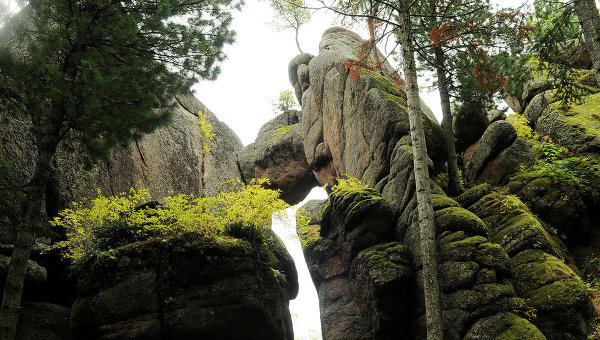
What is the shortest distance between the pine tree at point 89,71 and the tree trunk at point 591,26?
29.8 ft

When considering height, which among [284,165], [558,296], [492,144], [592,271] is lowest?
[558,296]

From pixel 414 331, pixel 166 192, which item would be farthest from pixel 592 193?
pixel 166 192

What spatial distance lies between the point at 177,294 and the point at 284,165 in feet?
42.1

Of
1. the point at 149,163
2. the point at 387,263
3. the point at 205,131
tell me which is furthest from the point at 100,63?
the point at 205,131

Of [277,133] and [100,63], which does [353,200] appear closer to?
[100,63]

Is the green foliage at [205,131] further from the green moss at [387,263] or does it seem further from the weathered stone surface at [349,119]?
the green moss at [387,263]

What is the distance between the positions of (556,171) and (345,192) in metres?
6.59

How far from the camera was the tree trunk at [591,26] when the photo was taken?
951 cm

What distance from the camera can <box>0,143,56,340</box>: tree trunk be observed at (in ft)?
22.8

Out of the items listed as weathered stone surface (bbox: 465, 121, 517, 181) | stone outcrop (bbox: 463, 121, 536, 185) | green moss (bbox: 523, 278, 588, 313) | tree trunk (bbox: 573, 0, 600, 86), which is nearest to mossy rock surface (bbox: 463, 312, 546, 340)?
green moss (bbox: 523, 278, 588, 313)

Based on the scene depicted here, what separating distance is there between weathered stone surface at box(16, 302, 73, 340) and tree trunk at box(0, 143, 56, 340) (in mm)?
2707

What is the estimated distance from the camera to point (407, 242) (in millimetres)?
11344

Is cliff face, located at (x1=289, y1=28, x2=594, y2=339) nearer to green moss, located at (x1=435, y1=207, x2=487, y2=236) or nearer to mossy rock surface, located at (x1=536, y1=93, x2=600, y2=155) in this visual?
green moss, located at (x1=435, y1=207, x2=487, y2=236)

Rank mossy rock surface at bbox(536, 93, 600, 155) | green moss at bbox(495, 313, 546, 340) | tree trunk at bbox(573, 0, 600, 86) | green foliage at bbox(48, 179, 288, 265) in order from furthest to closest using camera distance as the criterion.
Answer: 1. mossy rock surface at bbox(536, 93, 600, 155)
2. green foliage at bbox(48, 179, 288, 265)
3. tree trunk at bbox(573, 0, 600, 86)
4. green moss at bbox(495, 313, 546, 340)
